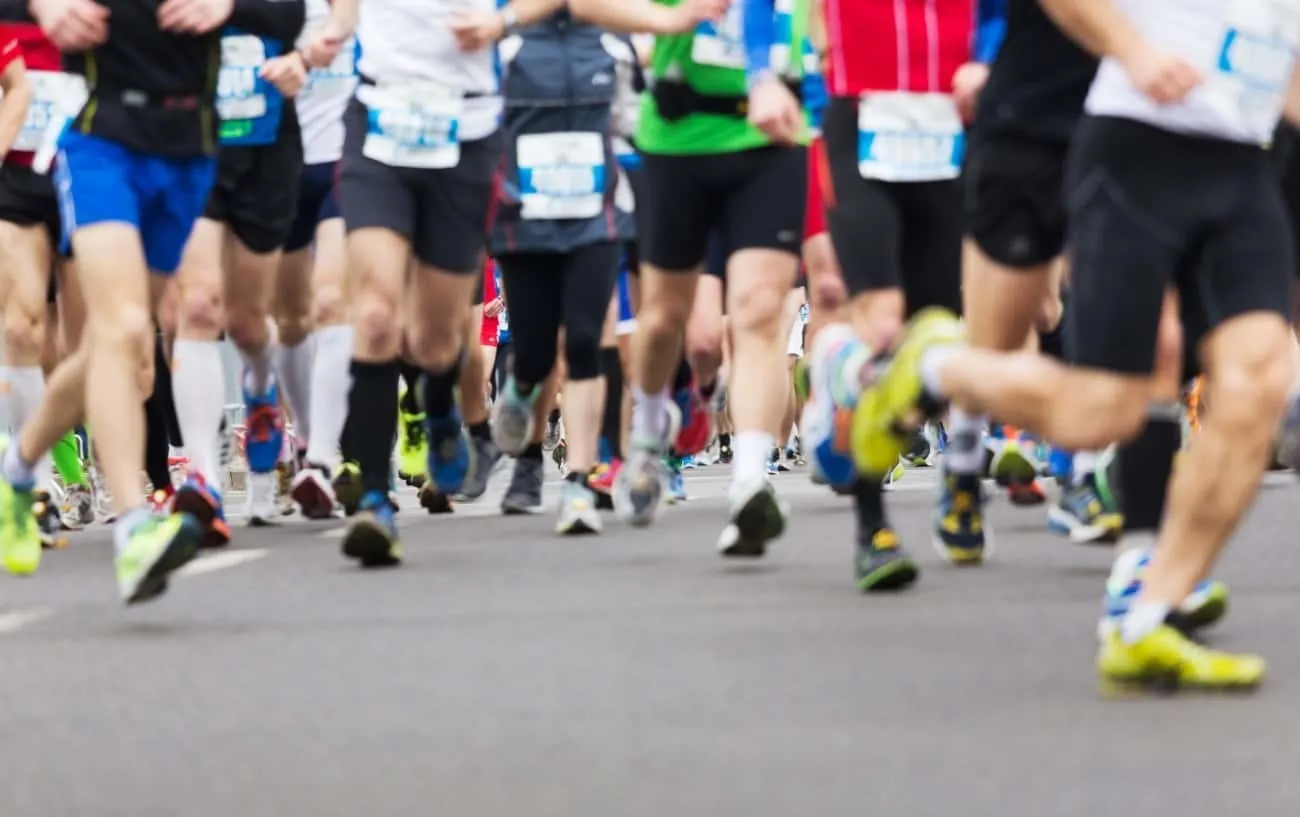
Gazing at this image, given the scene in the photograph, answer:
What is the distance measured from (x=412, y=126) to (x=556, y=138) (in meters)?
2.05

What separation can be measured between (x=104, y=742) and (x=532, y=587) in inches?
117

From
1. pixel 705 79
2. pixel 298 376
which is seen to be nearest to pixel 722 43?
pixel 705 79

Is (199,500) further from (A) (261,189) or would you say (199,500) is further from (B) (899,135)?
(B) (899,135)

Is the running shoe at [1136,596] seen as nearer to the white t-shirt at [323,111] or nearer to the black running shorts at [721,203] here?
the black running shorts at [721,203]

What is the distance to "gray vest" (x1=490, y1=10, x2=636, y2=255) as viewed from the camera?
414 inches

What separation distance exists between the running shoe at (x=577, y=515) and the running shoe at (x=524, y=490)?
1.67 metres

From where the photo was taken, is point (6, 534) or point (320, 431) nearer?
point (6, 534)

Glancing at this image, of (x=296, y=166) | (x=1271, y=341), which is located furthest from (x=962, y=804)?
(x=296, y=166)

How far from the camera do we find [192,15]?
7355mm

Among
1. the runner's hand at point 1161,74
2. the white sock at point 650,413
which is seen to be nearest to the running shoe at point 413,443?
the white sock at point 650,413

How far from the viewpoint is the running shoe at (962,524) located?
25.6 feet

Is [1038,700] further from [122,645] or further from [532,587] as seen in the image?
[532,587]

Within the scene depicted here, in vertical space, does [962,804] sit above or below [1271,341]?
below

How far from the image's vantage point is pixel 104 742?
15.0 ft
